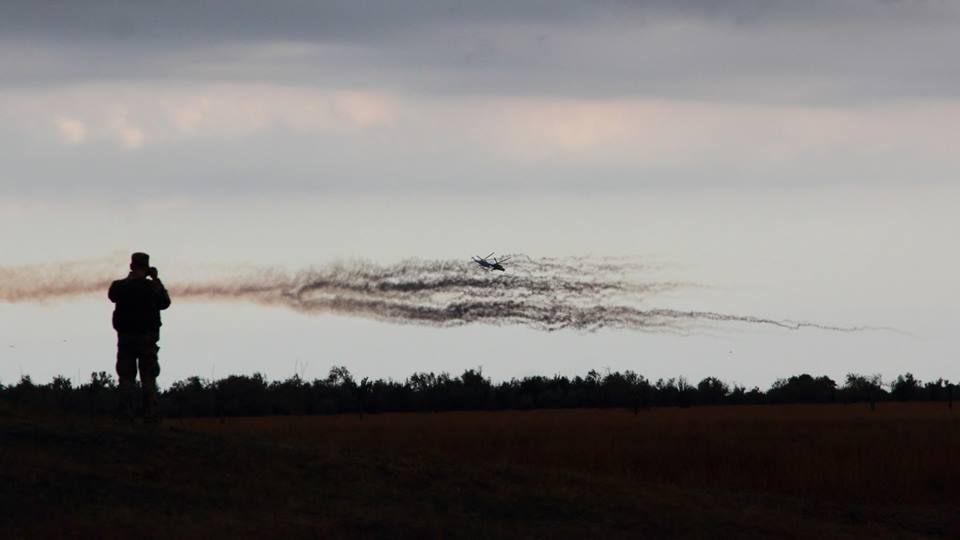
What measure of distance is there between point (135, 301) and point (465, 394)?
159 feet

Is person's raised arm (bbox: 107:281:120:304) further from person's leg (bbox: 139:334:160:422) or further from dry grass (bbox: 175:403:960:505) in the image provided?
dry grass (bbox: 175:403:960:505)

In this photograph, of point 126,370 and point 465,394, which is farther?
point 465,394

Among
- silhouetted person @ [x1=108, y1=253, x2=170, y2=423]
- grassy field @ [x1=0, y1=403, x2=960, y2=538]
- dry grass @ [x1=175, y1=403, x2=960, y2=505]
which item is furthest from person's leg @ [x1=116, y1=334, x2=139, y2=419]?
dry grass @ [x1=175, y1=403, x2=960, y2=505]

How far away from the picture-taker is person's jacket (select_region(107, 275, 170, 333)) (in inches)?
907

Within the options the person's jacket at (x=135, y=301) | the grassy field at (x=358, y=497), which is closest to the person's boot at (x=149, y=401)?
the grassy field at (x=358, y=497)

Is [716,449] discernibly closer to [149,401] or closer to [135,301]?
[149,401]

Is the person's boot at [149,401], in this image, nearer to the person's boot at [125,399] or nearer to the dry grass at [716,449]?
the person's boot at [125,399]

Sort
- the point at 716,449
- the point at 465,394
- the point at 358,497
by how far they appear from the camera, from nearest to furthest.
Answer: the point at 358,497, the point at 716,449, the point at 465,394

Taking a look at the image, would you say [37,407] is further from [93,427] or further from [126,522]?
[126,522]

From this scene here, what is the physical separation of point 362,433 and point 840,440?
11.1 metres

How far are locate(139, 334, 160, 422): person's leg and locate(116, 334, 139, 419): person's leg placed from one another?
13 centimetres

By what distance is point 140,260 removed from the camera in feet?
75.8

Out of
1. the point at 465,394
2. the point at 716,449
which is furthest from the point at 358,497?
the point at 465,394

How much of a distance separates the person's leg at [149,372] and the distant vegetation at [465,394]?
14.6 meters
